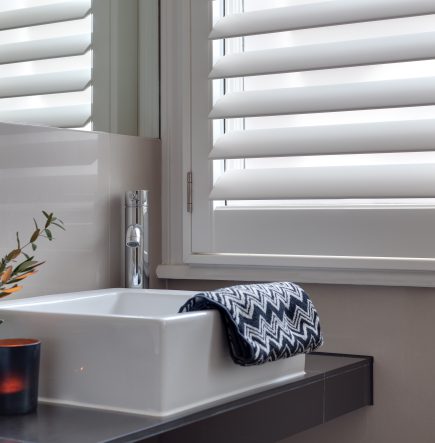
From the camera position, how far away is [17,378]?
3.88 feet

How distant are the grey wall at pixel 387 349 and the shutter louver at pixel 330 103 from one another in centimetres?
21

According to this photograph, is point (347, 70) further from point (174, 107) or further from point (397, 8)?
point (174, 107)

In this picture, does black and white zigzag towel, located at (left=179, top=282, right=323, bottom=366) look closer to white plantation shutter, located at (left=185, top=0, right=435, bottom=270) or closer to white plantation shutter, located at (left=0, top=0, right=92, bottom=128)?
white plantation shutter, located at (left=185, top=0, right=435, bottom=270)

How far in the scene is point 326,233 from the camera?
1737 mm

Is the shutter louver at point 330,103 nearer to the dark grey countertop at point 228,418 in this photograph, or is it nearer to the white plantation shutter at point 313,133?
the white plantation shutter at point 313,133

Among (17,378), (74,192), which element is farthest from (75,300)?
(17,378)

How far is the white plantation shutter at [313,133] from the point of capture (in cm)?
164

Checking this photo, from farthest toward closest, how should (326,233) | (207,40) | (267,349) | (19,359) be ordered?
(207,40) < (326,233) < (267,349) < (19,359)

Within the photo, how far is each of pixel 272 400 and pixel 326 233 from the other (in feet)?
1.64

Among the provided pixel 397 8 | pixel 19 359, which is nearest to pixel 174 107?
pixel 397 8

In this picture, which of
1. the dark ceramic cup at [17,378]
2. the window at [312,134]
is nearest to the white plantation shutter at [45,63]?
the window at [312,134]

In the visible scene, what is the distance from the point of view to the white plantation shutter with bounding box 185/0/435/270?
164 centimetres

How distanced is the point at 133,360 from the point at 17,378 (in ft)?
0.53

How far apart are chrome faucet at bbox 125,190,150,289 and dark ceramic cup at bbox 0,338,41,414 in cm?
61
